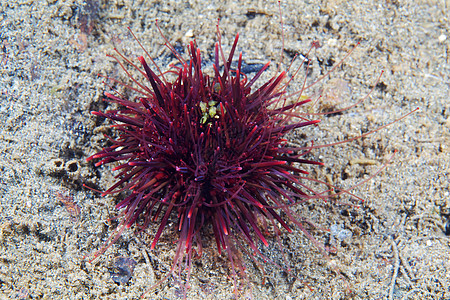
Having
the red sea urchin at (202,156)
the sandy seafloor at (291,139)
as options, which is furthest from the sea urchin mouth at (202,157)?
the sandy seafloor at (291,139)

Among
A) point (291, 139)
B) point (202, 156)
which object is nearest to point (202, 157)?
point (202, 156)

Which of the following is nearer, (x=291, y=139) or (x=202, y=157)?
(x=202, y=157)

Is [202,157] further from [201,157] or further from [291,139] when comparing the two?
[291,139]

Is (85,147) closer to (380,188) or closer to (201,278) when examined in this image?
(201,278)

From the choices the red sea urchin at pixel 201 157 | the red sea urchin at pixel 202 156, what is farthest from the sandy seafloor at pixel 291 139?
the red sea urchin at pixel 202 156

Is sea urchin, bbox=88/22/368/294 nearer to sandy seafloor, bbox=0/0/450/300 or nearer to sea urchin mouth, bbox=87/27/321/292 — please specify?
sea urchin mouth, bbox=87/27/321/292

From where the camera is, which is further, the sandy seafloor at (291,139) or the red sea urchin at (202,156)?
the sandy seafloor at (291,139)

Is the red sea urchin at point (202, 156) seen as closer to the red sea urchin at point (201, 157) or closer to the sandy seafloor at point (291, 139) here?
the red sea urchin at point (201, 157)

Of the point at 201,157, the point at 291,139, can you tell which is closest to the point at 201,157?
the point at 201,157
